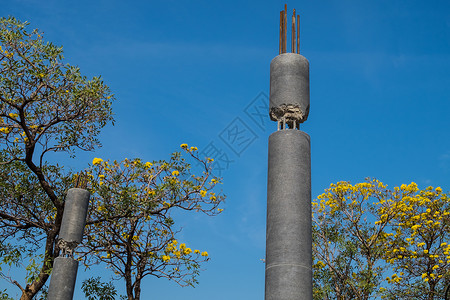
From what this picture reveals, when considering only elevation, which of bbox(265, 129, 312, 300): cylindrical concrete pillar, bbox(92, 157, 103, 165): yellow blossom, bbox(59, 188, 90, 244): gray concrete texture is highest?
bbox(92, 157, 103, 165): yellow blossom

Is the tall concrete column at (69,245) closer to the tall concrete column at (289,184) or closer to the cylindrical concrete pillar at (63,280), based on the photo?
the cylindrical concrete pillar at (63,280)

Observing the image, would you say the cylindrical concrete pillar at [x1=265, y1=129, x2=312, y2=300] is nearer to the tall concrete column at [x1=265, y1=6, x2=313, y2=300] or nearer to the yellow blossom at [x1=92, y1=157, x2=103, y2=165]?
the tall concrete column at [x1=265, y1=6, x2=313, y2=300]

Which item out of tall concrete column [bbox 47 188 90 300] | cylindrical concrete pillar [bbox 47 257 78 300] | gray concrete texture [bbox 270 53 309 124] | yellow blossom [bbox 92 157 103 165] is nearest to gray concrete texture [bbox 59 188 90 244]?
tall concrete column [bbox 47 188 90 300]

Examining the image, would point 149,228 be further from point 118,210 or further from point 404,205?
point 404,205

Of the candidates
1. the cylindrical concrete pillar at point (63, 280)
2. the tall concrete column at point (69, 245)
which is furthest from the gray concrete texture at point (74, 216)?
the cylindrical concrete pillar at point (63, 280)

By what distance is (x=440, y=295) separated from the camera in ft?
40.5

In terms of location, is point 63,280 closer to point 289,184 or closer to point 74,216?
point 74,216

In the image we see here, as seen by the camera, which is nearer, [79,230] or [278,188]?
[278,188]

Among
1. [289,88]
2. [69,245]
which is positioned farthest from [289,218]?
[69,245]

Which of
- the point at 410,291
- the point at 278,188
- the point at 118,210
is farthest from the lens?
the point at 410,291

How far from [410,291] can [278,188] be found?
9.19 m

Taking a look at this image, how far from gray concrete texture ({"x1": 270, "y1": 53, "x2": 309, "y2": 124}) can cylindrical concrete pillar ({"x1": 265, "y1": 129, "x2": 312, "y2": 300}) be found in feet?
0.88

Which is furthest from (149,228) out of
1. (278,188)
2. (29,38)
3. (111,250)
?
(278,188)

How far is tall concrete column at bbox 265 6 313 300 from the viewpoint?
4.48 meters
